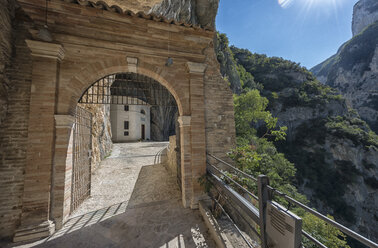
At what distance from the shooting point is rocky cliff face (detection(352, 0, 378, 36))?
54656 mm

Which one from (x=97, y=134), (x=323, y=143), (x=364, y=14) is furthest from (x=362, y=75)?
(x=97, y=134)

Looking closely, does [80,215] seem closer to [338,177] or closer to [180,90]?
[180,90]

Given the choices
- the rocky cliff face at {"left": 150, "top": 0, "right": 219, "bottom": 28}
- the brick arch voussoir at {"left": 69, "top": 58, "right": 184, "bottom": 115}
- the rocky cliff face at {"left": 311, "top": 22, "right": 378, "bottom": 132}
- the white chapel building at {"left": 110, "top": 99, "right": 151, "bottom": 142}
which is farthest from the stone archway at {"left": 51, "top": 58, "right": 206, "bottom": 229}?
the rocky cliff face at {"left": 311, "top": 22, "right": 378, "bottom": 132}

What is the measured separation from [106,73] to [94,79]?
0.33 meters

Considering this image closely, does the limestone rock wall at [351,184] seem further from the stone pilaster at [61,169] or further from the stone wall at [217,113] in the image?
the stone pilaster at [61,169]

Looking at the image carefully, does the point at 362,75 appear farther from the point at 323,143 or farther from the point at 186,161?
the point at 186,161

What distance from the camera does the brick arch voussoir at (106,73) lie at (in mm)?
3373

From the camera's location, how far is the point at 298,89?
1545 inches

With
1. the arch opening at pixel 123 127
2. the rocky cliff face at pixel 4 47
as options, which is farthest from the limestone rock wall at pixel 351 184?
the rocky cliff face at pixel 4 47

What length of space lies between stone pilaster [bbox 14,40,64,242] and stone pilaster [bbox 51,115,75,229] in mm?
79

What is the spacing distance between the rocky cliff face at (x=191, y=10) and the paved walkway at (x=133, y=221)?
11.3 m

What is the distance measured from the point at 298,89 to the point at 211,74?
46.4 m

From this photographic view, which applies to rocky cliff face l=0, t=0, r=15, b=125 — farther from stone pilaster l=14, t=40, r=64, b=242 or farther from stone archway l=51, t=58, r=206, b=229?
stone archway l=51, t=58, r=206, b=229

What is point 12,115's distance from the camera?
2938mm
